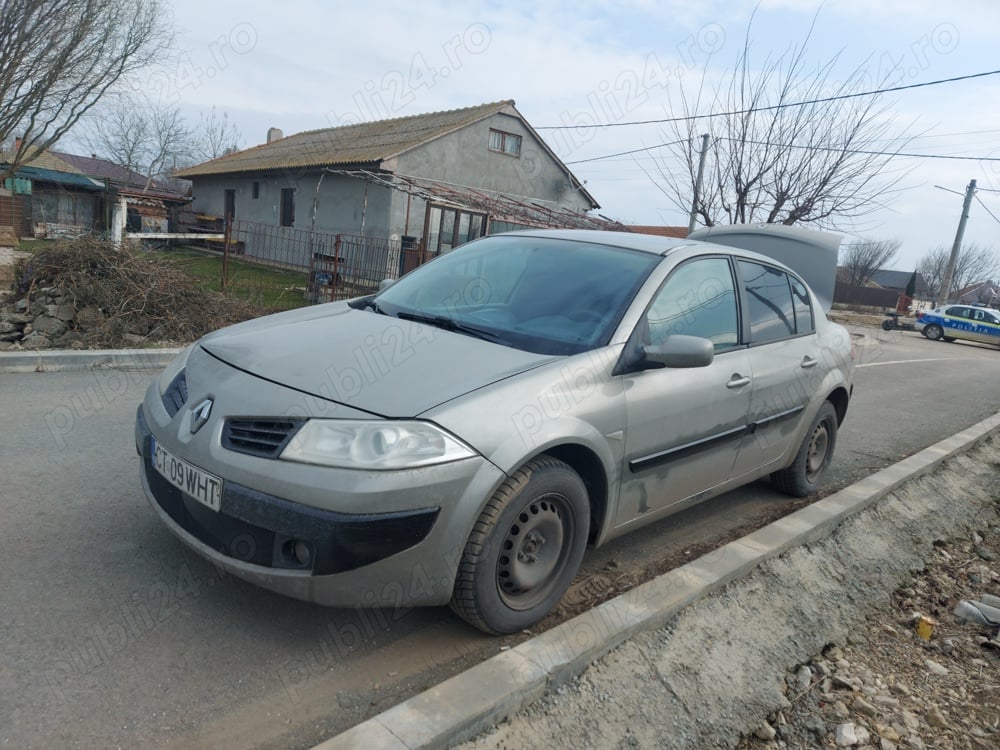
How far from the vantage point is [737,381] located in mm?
3619

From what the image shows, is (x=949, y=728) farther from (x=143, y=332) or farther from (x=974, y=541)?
(x=143, y=332)

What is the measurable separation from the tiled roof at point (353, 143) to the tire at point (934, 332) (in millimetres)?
18371

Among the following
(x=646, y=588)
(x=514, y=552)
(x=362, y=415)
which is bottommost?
(x=646, y=588)

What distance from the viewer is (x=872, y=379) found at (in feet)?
37.8

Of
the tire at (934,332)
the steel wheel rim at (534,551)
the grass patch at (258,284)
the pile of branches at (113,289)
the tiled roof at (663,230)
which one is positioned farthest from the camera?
the tiled roof at (663,230)

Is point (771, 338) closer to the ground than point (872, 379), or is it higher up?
higher up

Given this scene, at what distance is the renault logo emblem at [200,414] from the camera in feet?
8.31

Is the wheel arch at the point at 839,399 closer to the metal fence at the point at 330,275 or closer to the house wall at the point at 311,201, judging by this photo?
the metal fence at the point at 330,275

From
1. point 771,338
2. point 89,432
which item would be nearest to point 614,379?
point 771,338

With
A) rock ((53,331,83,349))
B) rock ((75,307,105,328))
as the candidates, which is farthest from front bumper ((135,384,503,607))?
rock ((75,307,105,328))

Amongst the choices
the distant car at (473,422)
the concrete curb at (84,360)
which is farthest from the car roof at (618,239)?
the concrete curb at (84,360)

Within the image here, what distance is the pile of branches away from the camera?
7441 mm

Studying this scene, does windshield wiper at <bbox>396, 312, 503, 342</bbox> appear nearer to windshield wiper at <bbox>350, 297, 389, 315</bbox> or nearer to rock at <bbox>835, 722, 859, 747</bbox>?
windshield wiper at <bbox>350, 297, 389, 315</bbox>

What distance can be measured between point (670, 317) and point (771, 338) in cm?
107
